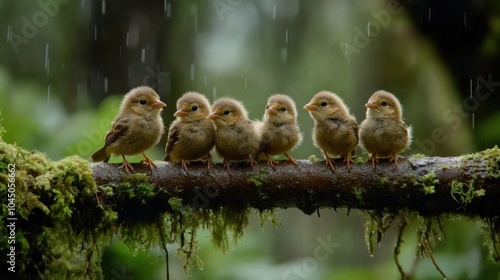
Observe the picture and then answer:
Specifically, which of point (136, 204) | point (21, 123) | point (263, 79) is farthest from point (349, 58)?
point (136, 204)

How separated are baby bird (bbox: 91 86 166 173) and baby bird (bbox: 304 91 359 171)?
108cm

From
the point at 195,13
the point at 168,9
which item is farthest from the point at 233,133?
the point at 195,13

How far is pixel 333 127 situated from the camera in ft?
13.8

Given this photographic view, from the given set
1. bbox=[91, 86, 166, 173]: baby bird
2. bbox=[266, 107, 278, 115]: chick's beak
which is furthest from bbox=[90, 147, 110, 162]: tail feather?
bbox=[266, 107, 278, 115]: chick's beak

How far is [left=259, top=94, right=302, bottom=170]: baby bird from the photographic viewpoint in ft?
13.5

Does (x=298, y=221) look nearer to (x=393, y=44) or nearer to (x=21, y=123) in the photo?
(x=393, y=44)

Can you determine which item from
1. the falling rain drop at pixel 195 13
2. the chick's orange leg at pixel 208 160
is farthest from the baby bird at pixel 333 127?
the falling rain drop at pixel 195 13

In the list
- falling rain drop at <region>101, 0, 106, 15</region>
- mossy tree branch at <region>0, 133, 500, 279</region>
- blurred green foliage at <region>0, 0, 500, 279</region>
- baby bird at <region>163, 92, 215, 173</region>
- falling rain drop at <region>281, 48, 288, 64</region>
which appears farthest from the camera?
falling rain drop at <region>281, 48, 288, 64</region>

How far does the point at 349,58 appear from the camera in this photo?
888 cm

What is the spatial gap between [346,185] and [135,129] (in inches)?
54.1

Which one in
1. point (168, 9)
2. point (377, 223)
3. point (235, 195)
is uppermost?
point (168, 9)

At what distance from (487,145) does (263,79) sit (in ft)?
14.3

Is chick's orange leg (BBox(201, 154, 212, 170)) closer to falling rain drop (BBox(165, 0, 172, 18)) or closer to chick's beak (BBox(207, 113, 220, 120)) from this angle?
chick's beak (BBox(207, 113, 220, 120))

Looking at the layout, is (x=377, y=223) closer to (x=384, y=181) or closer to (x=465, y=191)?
(x=384, y=181)
